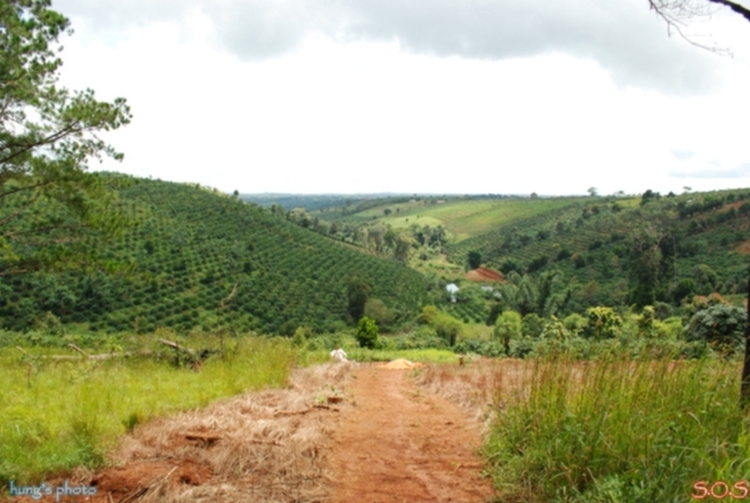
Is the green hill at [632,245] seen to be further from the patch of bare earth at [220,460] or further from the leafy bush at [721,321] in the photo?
the patch of bare earth at [220,460]

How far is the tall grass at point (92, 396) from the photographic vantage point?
4262 millimetres

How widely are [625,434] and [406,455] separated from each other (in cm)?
223

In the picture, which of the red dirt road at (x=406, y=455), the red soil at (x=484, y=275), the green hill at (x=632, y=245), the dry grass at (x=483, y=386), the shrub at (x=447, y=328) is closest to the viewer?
the red dirt road at (x=406, y=455)

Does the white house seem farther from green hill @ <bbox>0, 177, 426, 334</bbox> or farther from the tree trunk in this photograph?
the tree trunk

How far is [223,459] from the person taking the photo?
446 centimetres

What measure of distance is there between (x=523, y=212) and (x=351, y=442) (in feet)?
348

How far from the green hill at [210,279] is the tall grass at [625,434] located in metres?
20.5

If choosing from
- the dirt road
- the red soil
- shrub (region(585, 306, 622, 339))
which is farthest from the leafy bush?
the red soil

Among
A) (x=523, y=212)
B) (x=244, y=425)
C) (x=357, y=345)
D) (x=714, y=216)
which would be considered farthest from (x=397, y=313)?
(x=523, y=212)

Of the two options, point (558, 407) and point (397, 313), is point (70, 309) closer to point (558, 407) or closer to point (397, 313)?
point (397, 313)

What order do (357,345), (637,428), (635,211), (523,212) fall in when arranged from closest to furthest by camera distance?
(637,428) < (357,345) < (635,211) < (523,212)

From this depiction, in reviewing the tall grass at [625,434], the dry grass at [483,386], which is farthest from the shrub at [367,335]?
the tall grass at [625,434]

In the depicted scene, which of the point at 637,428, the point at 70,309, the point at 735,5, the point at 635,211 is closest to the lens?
the point at 637,428

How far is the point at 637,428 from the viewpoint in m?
3.70
